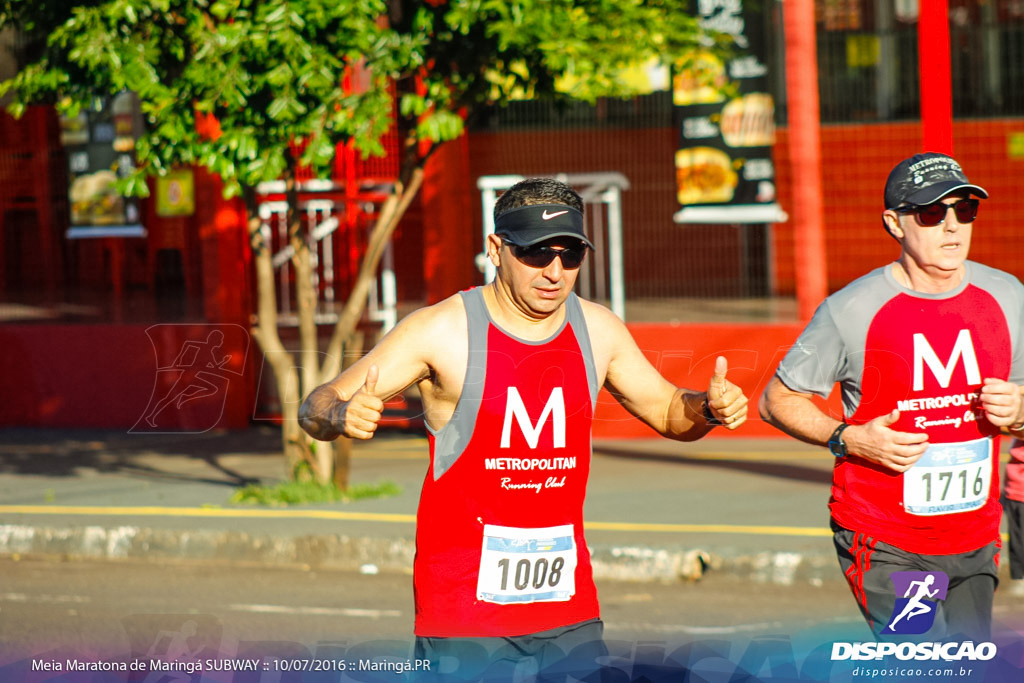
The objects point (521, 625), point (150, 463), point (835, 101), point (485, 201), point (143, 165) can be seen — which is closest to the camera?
point (521, 625)

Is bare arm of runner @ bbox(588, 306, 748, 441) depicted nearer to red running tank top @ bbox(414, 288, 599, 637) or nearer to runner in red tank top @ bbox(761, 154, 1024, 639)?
red running tank top @ bbox(414, 288, 599, 637)

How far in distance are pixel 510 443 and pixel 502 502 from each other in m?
0.16

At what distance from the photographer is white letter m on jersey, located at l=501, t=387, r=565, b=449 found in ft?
12.4

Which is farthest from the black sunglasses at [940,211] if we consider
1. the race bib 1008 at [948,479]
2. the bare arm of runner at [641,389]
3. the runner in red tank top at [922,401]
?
the bare arm of runner at [641,389]

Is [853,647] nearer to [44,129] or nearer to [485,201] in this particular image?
[485,201]

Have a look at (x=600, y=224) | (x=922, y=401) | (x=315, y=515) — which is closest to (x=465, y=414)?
(x=922, y=401)

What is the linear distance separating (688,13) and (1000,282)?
28.3 ft

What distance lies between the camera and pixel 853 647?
4.70 m

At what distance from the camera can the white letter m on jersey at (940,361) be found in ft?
14.4

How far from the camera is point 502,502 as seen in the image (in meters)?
3.81

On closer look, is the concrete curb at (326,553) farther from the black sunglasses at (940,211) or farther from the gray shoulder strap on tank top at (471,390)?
the gray shoulder strap on tank top at (471,390)

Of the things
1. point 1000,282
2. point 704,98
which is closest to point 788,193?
point 704,98

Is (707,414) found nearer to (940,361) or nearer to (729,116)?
(940,361)

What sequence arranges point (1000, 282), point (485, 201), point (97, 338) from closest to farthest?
point (1000, 282), point (485, 201), point (97, 338)
